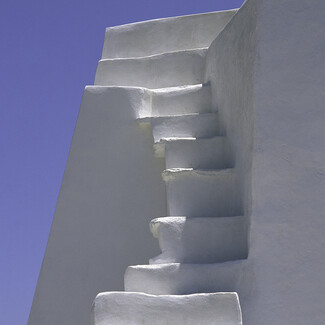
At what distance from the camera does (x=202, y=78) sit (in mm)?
5359

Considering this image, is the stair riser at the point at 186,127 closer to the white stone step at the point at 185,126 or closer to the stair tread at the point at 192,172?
the white stone step at the point at 185,126

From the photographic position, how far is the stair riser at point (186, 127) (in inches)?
189

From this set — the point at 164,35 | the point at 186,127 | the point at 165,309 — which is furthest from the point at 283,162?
the point at 164,35

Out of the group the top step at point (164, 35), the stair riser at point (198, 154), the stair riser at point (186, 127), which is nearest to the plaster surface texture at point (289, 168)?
the stair riser at point (198, 154)

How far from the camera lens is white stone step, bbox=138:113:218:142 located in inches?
189

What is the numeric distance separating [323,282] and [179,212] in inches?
42.5

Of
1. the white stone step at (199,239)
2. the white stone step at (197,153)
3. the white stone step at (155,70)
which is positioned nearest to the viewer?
the white stone step at (199,239)

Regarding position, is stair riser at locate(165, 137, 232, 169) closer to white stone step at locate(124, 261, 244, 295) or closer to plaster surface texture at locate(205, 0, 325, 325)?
plaster surface texture at locate(205, 0, 325, 325)

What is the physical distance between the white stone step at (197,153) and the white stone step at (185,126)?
0.21 m

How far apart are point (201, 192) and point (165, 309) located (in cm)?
106

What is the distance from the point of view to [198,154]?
14.9 ft

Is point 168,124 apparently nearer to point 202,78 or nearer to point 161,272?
point 202,78

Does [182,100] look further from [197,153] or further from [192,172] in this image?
[192,172]

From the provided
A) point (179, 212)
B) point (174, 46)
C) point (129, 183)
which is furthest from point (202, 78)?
point (179, 212)
